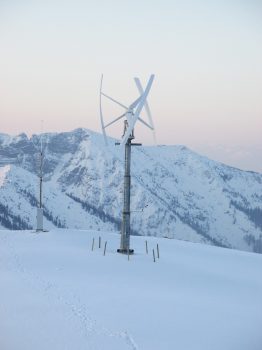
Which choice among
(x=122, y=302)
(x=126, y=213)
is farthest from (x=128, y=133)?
(x=122, y=302)

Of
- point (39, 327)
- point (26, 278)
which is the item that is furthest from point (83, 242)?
point (39, 327)

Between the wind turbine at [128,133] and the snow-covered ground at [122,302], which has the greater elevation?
the wind turbine at [128,133]

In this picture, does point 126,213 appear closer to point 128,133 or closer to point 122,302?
point 128,133

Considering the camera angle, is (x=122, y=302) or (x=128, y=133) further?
(x=128, y=133)

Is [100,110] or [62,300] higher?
[100,110]

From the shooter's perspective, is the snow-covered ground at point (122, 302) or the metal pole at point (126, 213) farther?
the metal pole at point (126, 213)

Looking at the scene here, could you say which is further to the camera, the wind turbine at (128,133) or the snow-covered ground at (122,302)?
the wind turbine at (128,133)

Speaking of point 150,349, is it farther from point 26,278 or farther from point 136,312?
point 26,278

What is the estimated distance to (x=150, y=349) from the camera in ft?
78.9

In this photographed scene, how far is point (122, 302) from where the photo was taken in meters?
31.5

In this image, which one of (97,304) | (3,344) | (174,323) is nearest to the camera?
(3,344)

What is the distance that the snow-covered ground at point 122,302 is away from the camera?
25.2m

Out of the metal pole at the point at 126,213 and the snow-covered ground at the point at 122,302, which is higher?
the metal pole at the point at 126,213

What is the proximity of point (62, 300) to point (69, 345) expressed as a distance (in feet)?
22.7
